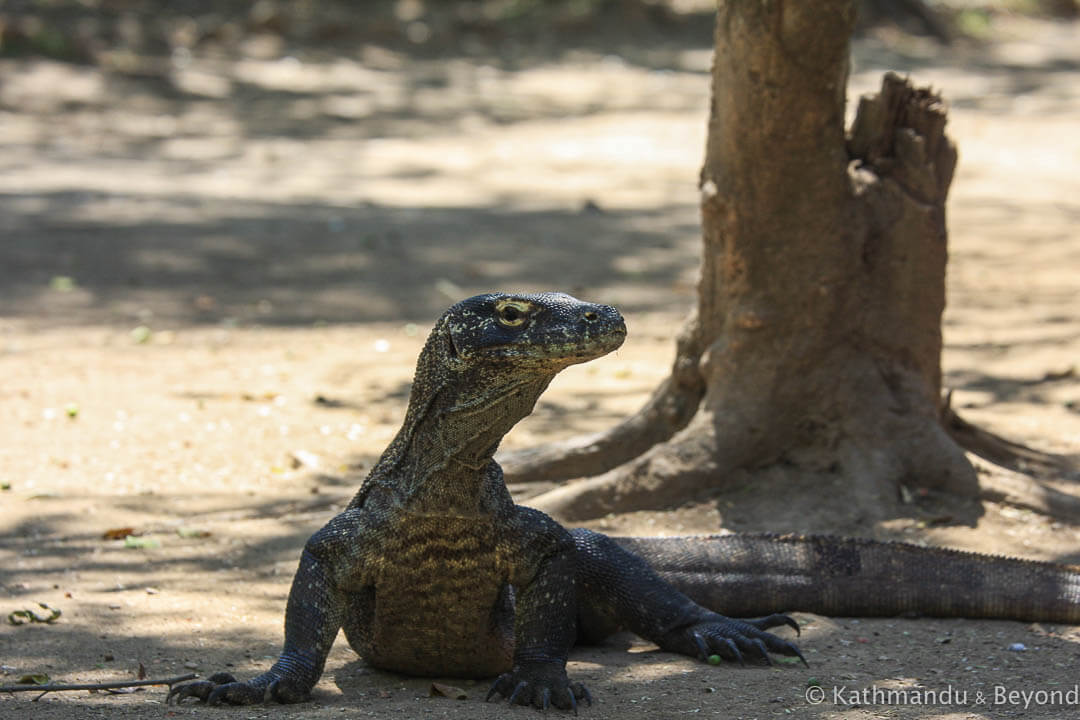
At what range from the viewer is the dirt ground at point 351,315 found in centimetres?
395

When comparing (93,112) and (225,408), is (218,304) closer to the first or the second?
(225,408)

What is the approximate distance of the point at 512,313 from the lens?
3.23m

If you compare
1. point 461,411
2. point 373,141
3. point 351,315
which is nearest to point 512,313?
point 461,411

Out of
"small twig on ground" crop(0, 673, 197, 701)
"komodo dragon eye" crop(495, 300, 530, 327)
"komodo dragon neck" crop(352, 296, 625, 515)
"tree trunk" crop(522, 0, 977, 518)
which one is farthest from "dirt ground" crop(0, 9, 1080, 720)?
"komodo dragon eye" crop(495, 300, 530, 327)

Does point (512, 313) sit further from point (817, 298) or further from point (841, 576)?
point (817, 298)

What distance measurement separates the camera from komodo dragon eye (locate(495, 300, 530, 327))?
10.6ft

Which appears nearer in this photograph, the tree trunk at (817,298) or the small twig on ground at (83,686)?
the small twig on ground at (83,686)

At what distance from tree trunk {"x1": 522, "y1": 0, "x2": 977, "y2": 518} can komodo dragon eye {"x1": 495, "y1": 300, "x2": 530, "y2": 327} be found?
83.6 inches

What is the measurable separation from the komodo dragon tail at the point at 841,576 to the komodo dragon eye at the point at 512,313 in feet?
4.40

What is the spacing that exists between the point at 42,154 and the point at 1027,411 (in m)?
10.5

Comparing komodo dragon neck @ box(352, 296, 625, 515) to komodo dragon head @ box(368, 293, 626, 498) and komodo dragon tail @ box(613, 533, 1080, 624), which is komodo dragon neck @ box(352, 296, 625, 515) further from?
komodo dragon tail @ box(613, 533, 1080, 624)

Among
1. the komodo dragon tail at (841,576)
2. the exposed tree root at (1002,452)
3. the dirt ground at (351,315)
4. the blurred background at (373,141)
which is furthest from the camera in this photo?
the blurred background at (373,141)

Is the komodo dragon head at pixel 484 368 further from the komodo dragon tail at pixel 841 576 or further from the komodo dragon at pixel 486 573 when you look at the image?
the komodo dragon tail at pixel 841 576

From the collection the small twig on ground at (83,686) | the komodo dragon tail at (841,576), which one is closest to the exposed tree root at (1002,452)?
the komodo dragon tail at (841,576)
